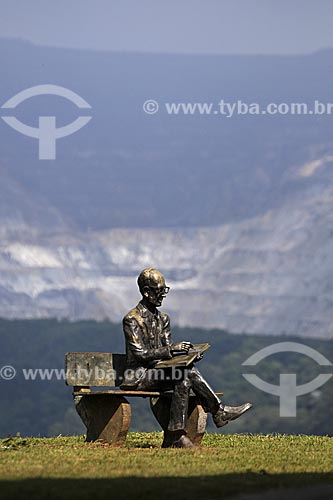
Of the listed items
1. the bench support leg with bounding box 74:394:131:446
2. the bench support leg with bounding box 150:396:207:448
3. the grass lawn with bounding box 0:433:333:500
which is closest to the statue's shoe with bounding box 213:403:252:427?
the bench support leg with bounding box 150:396:207:448

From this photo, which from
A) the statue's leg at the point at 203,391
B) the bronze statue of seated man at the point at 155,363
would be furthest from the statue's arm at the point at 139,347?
the statue's leg at the point at 203,391

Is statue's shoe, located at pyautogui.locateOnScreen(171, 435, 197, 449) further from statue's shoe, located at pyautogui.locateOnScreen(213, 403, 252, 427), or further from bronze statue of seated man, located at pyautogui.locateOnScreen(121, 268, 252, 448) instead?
statue's shoe, located at pyautogui.locateOnScreen(213, 403, 252, 427)

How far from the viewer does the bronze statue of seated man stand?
17453 millimetres

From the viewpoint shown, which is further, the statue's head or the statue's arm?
the statue's head

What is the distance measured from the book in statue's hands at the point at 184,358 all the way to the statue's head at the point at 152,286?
749mm

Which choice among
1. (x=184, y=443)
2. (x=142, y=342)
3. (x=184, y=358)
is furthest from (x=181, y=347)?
(x=184, y=443)

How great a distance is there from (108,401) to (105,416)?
0.59 feet

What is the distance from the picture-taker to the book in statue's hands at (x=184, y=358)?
17297 millimetres

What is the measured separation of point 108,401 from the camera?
1769 centimetres

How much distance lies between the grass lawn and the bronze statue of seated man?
17.7 inches

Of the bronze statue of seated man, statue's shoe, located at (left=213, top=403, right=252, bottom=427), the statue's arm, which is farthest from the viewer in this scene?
statue's shoe, located at (left=213, top=403, right=252, bottom=427)

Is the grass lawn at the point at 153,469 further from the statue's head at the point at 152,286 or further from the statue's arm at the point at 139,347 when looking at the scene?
the statue's head at the point at 152,286

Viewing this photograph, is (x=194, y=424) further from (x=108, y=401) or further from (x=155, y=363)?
(x=108, y=401)

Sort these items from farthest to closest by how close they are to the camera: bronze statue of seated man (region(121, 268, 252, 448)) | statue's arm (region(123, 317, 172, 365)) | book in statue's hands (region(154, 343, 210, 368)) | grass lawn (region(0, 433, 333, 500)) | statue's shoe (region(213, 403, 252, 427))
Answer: statue's shoe (region(213, 403, 252, 427)), statue's arm (region(123, 317, 172, 365)), bronze statue of seated man (region(121, 268, 252, 448)), book in statue's hands (region(154, 343, 210, 368)), grass lawn (region(0, 433, 333, 500))
